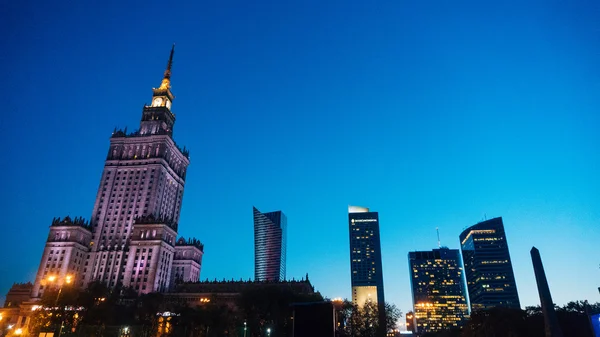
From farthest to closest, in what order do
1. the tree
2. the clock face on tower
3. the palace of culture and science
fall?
the clock face on tower → the palace of culture and science → the tree

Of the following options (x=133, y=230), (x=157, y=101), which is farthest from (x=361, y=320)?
(x=157, y=101)

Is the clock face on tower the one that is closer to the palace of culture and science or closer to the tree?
the palace of culture and science

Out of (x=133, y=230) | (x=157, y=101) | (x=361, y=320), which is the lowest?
(x=361, y=320)

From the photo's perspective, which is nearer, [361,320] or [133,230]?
[361,320]

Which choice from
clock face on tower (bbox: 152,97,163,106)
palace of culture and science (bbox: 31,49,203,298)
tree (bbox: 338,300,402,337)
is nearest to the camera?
tree (bbox: 338,300,402,337)

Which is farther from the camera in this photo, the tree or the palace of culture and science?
the palace of culture and science

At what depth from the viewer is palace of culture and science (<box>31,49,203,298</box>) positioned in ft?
487

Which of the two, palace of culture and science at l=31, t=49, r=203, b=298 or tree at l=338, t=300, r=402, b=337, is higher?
palace of culture and science at l=31, t=49, r=203, b=298

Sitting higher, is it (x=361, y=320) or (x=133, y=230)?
(x=133, y=230)

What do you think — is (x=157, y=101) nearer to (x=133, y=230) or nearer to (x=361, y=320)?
(x=133, y=230)

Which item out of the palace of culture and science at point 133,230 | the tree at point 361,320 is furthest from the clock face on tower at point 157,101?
the tree at point 361,320

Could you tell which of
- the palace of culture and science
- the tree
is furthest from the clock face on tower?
the tree

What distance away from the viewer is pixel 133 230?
155500mm

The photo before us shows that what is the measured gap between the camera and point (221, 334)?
8831cm
